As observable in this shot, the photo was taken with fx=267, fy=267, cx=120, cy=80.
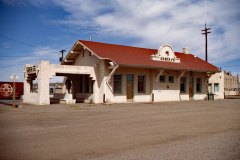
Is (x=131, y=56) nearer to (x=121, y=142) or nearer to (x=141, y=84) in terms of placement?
(x=141, y=84)

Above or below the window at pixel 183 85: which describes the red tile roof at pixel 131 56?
above

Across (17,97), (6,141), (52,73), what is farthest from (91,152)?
(17,97)

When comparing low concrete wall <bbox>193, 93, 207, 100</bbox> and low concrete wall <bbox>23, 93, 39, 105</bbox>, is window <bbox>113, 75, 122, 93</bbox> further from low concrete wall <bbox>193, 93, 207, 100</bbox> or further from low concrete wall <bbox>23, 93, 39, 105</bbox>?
low concrete wall <bbox>193, 93, 207, 100</bbox>

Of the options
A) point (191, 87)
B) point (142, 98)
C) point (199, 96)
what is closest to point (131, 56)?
point (142, 98)

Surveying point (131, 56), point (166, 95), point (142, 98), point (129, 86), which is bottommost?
point (142, 98)

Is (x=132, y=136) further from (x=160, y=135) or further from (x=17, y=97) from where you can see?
(x=17, y=97)

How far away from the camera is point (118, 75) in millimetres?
24422

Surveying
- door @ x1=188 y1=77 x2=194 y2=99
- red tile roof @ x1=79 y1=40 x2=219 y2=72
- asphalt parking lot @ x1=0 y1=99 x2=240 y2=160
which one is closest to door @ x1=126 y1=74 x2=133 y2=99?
red tile roof @ x1=79 y1=40 x2=219 y2=72

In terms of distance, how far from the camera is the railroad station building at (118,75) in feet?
74.4

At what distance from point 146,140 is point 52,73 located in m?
15.6

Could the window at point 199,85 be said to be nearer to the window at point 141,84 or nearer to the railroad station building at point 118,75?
the railroad station building at point 118,75

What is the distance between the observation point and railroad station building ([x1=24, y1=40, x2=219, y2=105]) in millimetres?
22672

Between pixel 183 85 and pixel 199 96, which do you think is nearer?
pixel 183 85

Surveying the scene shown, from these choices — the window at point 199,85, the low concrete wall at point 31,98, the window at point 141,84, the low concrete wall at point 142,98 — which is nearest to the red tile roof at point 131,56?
the window at point 199,85
